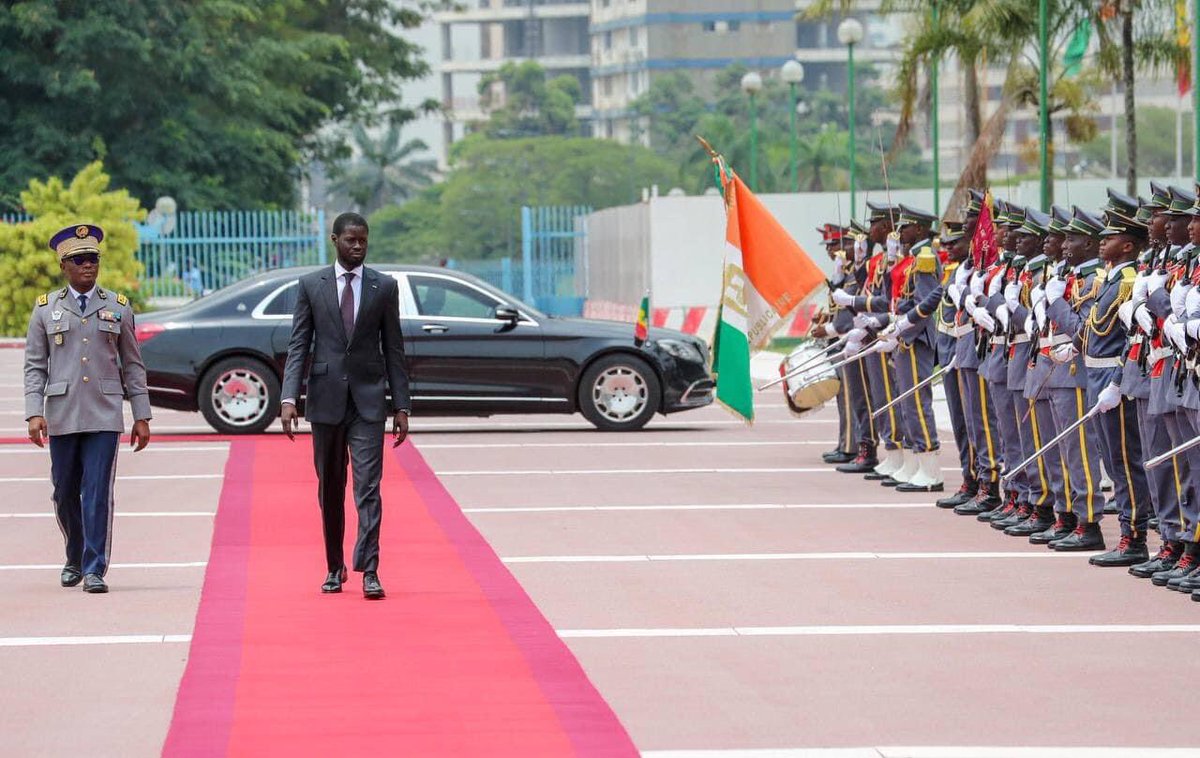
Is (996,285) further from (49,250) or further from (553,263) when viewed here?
(553,263)

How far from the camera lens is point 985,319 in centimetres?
1354

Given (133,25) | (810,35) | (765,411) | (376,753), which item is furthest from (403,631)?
(810,35)

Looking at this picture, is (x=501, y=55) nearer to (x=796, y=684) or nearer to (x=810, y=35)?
(x=810, y=35)

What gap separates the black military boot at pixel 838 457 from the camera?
18.0 meters

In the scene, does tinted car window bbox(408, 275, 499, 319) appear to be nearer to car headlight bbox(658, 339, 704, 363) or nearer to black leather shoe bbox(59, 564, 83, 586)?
car headlight bbox(658, 339, 704, 363)

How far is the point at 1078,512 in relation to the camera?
12.6 meters

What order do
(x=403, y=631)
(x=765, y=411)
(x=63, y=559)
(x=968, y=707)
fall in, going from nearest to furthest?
(x=968, y=707)
(x=403, y=631)
(x=63, y=559)
(x=765, y=411)

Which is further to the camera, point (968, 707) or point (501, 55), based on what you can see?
point (501, 55)

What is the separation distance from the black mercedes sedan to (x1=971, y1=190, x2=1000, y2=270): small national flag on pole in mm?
7716

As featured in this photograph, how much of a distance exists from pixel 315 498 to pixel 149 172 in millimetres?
44365

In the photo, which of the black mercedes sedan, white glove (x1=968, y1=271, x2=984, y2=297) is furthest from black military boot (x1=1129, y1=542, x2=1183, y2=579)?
the black mercedes sedan

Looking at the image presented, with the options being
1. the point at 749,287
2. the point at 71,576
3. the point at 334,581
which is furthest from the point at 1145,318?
the point at 749,287

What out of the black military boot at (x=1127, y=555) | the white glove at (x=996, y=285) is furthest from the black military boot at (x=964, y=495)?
the black military boot at (x=1127, y=555)

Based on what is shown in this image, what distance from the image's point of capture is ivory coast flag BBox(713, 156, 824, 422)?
1856cm
